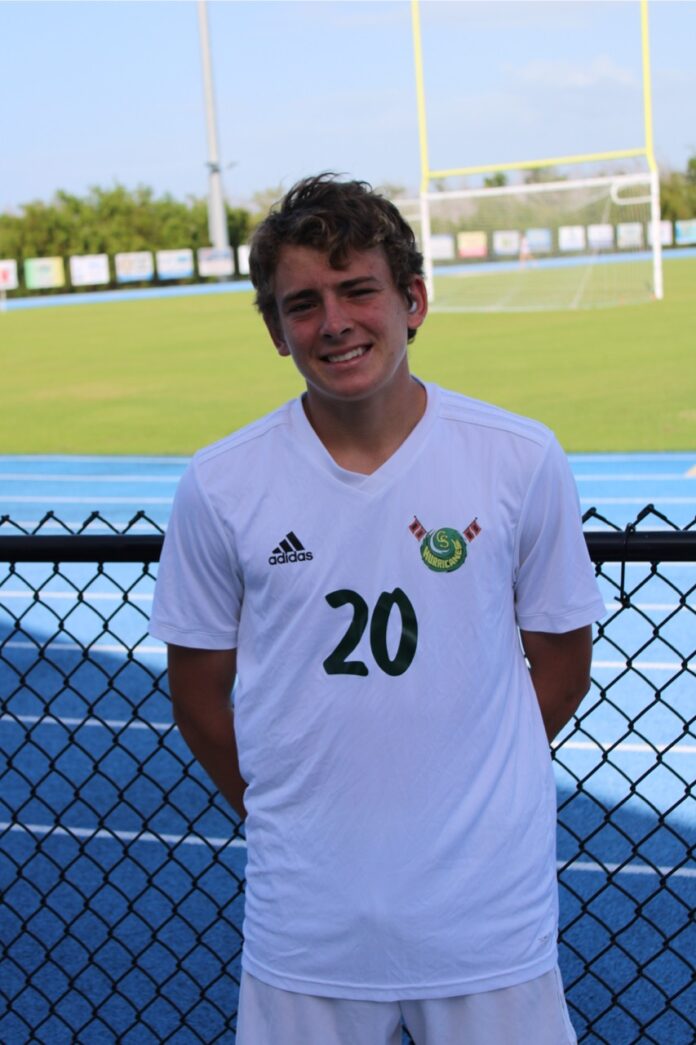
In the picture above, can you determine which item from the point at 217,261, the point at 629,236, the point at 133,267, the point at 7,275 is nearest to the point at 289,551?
the point at 629,236

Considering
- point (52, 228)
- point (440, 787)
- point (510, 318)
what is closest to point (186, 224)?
point (52, 228)

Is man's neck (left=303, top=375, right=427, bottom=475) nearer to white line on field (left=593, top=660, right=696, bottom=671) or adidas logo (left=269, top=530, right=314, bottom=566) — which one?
adidas logo (left=269, top=530, right=314, bottom=566)

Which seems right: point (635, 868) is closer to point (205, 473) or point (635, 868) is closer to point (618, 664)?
point (618, 664)

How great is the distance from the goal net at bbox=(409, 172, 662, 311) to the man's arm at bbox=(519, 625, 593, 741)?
23881mm

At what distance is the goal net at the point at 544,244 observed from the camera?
2695 cm

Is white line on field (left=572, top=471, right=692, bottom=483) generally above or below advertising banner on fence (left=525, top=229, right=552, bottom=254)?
below

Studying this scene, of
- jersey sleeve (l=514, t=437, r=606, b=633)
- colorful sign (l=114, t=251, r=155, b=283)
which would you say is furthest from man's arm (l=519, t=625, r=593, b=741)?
colorful sign (l=114, t=251, r=155, b=283)

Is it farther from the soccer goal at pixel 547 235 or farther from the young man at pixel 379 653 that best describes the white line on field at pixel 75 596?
the soccer goal at pixel 547 235

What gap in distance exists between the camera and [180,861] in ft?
14.1

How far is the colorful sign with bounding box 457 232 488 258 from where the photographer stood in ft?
109

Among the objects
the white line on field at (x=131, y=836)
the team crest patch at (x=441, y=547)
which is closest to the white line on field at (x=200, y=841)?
the white line on field at (x=131, y=836)

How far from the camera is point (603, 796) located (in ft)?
15.8

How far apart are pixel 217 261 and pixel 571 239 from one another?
917 inches

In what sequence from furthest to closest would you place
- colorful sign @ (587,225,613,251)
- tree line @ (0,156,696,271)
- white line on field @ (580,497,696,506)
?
tree line @ (0,156,696,271)
colorful sign @ (587,225,613,251)
white line on field @ (580,497,696,506)
